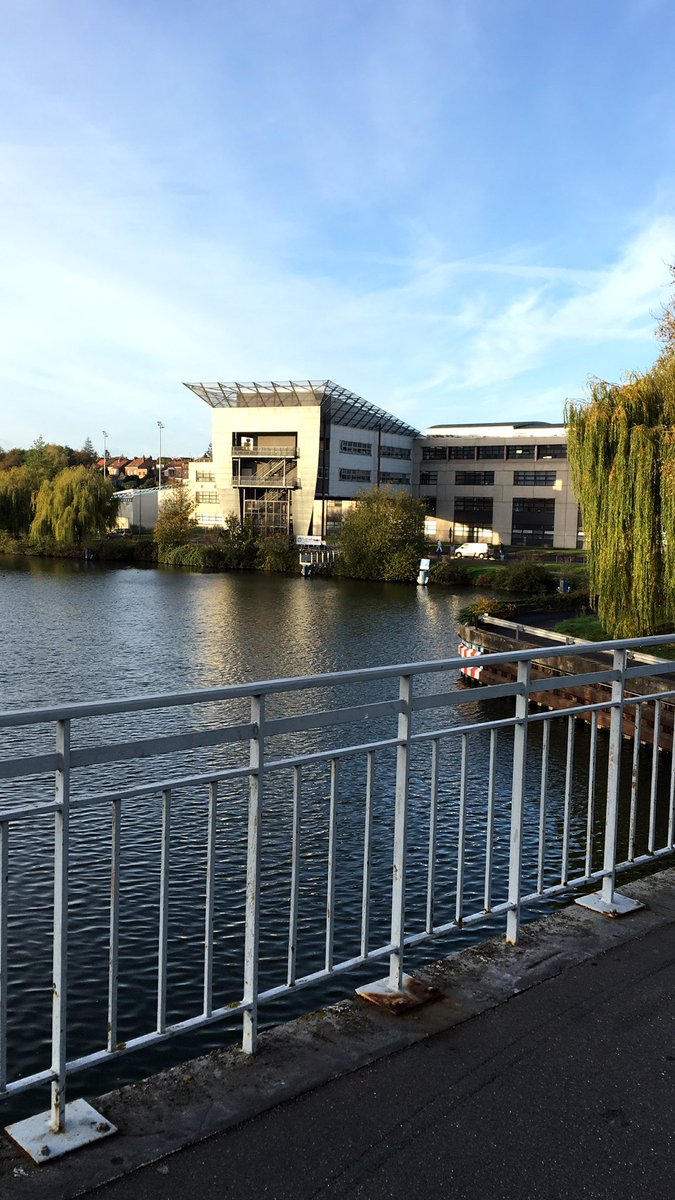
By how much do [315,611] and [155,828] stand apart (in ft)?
100

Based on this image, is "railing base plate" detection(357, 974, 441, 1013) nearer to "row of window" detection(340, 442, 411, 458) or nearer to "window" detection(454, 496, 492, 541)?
"row of window" detection(340, 442, 411, 458)

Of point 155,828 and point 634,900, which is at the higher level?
point 634,900

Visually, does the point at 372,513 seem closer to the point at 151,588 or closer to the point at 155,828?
the point at 151,588

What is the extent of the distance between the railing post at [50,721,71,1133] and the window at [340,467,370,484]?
8589 cm

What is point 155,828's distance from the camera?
13.1 meters

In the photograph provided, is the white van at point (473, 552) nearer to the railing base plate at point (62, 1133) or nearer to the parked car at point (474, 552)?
the parked car at point (474, 552)

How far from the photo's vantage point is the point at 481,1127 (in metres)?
3.25

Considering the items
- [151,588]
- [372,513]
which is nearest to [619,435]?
[151,588]

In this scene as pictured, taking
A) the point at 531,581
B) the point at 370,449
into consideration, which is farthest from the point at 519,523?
the point at 531,581

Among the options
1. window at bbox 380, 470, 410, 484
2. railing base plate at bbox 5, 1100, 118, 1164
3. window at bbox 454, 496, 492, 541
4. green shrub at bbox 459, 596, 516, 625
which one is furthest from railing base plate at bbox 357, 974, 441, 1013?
window at bbox 454, 496, 492, 541

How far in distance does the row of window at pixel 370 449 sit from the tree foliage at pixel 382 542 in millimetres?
22831

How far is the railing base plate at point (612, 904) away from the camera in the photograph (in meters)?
5.21

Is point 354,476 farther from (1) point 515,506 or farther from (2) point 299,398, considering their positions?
(1) point 515,506

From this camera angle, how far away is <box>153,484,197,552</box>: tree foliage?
78062 mm
